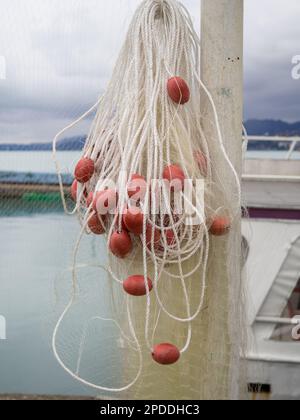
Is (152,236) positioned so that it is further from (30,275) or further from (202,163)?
(30,275)

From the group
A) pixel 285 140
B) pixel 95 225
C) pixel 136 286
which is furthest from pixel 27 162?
pixel 285 140

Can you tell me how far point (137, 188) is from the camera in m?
1.12

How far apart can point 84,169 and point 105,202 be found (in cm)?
11

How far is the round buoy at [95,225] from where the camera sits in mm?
1195

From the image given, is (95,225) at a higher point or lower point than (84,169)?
lower

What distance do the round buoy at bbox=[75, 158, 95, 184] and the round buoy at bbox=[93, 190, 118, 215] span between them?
0.27 ft

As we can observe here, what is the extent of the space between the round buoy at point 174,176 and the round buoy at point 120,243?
140mm

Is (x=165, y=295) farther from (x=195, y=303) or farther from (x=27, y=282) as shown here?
(x=27, y=282)

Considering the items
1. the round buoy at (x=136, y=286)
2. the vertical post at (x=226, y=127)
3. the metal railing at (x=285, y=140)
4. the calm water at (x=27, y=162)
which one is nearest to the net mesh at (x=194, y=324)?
the vertical post at (x=226, y=127)

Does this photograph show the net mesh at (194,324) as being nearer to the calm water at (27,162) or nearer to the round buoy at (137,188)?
the round buoy at (137,188)

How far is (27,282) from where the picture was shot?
2.73m

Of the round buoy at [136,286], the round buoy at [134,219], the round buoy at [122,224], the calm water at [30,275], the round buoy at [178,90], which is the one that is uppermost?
the round buoy at [178,90]

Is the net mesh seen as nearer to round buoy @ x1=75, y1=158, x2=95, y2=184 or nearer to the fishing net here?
the fishing net
